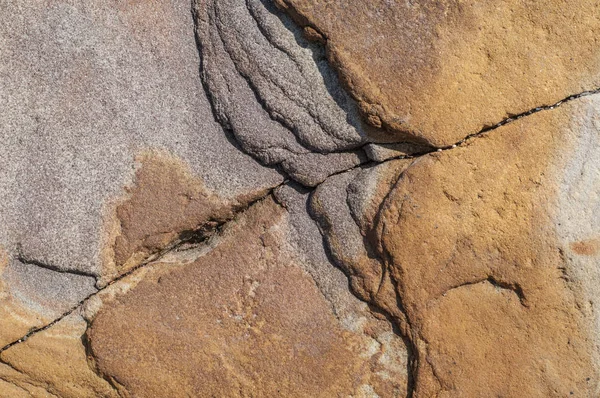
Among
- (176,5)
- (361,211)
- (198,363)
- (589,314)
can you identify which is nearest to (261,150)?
(361,211)

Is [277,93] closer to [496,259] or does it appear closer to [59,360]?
[496,259]

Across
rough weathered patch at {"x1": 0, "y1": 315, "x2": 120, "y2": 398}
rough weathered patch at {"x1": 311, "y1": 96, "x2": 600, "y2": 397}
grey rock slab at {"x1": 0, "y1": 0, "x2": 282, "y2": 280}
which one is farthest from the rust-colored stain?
rough weathered patch at {"x1": 0, "y1": 315, "x2": 120, "y2": 398}

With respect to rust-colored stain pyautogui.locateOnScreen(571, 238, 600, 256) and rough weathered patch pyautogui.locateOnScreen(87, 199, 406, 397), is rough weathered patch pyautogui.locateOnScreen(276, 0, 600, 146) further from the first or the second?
rough weathered patch pyautogui.locateOnScreen(87, 199, 406, 397)

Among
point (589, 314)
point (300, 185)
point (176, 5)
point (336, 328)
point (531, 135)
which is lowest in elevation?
point (336, 328)

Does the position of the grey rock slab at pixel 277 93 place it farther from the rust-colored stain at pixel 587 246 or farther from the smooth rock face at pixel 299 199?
the rust-colored stain at pixel 587 246

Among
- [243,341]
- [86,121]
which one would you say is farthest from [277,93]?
[243,341]

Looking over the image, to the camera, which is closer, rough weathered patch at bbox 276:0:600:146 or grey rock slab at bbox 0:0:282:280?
rough weathered patch at bbox 276:0:600:146

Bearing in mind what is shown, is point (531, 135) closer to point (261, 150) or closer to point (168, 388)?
point (261, 150)

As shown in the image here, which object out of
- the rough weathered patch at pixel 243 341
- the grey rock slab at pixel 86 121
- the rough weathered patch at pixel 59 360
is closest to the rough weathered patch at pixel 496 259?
the rough weathered patch at pixel 243 341
